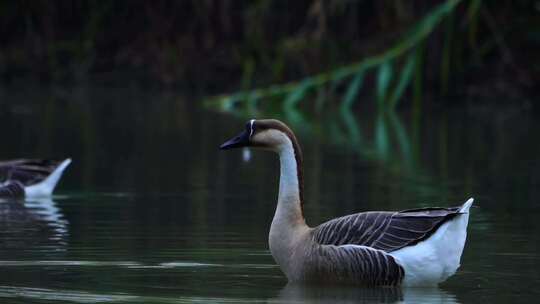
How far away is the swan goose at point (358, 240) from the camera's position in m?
8.72

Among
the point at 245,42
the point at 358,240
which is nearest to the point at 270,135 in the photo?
the point at 358,240

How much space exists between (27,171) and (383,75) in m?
9.70

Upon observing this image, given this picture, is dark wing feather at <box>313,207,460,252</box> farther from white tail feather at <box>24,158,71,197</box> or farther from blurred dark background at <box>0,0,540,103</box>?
blurred dark background at <box>0,0,540,103</box>

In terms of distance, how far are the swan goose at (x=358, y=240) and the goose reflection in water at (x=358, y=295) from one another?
62mm

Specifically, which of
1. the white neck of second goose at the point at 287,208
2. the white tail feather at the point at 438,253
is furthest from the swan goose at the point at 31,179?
the white tail feather at the point at 438,253

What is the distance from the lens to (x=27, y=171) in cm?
1423

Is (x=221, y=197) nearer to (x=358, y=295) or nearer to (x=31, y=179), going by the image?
(x=31, y=179)

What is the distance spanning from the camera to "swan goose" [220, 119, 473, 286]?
8719 mm

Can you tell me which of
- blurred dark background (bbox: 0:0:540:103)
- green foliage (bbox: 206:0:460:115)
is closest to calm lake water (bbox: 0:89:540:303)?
green foliage (bbox: 206:0:460:115)

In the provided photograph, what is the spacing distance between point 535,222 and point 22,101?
Answer: 16.6 m

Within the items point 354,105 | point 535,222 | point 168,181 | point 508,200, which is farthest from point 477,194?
point 354,105

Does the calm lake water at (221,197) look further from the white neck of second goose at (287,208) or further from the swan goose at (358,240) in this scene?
the white neck of second goose at (287,208)

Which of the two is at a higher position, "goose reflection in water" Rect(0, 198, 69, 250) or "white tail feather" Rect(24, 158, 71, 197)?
"white tail feather" Rect(24, 158, 71, 197)

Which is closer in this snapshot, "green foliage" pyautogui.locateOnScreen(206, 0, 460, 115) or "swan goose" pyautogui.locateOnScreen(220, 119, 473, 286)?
"swan goose" pyautogui.locateOnScreen(220, 119, 473, 286)
